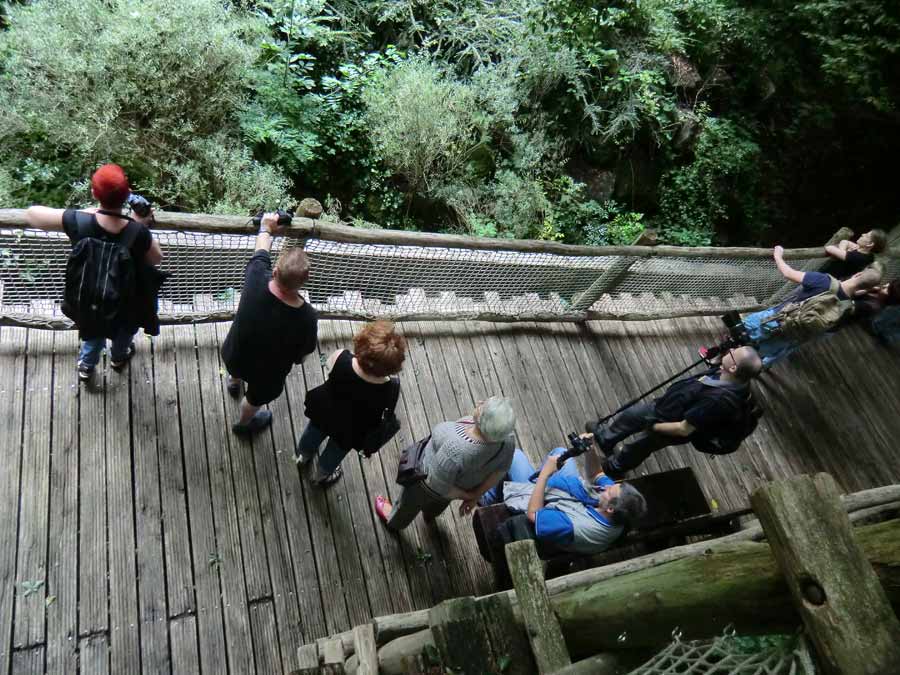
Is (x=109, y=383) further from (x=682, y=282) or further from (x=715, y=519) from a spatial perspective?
(x=682, y=282)

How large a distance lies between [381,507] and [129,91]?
472cm

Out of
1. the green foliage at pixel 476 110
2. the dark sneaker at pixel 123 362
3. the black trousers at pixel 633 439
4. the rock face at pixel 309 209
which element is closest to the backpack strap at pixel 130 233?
the rock face at pixel 309 209

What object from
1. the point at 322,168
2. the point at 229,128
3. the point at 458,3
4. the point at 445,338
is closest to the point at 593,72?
the point at 458,3

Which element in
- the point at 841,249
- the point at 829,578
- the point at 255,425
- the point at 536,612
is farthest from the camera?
the point at 841,249

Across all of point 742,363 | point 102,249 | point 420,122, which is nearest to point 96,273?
point 102,249

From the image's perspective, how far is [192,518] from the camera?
3.48 meters

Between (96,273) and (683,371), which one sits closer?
(96,273)

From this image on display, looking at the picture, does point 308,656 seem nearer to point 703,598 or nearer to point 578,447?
point 578,447

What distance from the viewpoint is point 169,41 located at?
19.6 feet

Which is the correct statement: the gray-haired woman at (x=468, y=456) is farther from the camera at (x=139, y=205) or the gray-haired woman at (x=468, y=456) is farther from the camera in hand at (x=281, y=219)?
the camera at (x=139, y=205)

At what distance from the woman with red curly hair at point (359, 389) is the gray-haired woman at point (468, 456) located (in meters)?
0.33

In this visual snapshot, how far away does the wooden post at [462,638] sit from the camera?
2.00m

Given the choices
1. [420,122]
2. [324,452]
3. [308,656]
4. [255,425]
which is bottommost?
[308,656]

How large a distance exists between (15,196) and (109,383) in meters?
2.93
